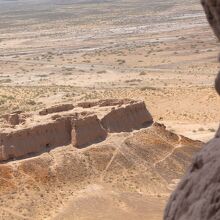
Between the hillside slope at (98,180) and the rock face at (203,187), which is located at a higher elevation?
the rock face at (203,187)

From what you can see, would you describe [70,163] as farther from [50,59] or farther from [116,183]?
[50,59]

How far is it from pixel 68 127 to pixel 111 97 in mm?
25275

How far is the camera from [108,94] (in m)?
54.4

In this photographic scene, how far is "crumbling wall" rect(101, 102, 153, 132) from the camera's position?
2834 cm

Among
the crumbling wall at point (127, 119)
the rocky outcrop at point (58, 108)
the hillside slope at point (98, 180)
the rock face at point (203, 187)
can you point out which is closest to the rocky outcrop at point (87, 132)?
the hillside slope at point (98, 180)

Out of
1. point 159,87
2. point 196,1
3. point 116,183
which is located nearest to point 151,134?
point 116,183

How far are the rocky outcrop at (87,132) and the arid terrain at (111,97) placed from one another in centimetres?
42

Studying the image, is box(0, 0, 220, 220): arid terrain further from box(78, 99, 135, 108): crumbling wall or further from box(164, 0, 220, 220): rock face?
box(164, 0, 220, 220): rock face

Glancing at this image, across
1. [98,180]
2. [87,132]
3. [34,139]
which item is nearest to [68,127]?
[87,132]

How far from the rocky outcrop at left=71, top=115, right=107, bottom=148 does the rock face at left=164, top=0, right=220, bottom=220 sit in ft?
54.6

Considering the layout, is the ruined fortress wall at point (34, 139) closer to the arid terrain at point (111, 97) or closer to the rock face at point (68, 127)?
the rock face at point (68, 127)

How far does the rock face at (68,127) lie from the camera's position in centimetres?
2570

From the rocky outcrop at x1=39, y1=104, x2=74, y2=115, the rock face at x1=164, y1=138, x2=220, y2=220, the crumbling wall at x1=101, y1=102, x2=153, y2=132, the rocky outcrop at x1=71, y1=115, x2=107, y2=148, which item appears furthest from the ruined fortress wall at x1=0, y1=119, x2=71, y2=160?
the rock face at x1=164, y1=138, x2=220, y2=220

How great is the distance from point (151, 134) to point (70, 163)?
497 cm
